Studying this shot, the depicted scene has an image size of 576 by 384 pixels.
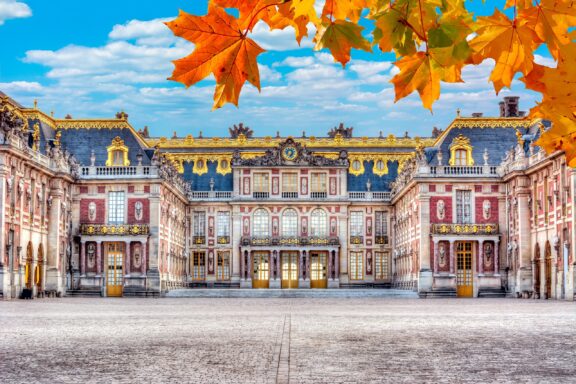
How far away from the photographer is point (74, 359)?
11.6 meters

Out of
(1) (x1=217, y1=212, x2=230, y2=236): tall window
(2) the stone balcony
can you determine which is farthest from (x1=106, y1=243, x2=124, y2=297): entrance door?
(1) (x1=217, y1=212, x2=230, y2=236): tall window

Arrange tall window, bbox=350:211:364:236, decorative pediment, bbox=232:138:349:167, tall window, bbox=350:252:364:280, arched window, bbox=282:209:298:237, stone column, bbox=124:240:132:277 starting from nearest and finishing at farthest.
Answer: stone column, bbox=124:240:132:277 < decorative pediment, bbox=232:138:349:167 < arched window, bbox=282:209:298:237 < tall window, bbox=350:252:364:280 < tall window, bbox=350:211:364:236

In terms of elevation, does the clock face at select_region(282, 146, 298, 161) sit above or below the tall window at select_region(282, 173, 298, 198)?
above

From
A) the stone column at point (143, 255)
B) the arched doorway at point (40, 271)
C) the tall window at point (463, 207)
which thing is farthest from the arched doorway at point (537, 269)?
the arched doorway at point (40, 271)

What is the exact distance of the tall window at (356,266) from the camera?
64.2 metres

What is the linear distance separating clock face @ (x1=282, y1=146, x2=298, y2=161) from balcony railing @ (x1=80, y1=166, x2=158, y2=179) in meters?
14.3

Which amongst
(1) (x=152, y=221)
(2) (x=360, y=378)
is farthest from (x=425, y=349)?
(1) (x=152, y=221)

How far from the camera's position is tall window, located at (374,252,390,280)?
64.2m

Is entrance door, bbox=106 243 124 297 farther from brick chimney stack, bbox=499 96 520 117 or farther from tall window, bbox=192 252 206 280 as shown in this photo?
brick chimney stack, bbox=499 96 520 117

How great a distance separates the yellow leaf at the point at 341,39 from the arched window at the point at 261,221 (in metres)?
61.8

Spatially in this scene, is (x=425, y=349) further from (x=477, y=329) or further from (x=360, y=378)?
(x=477, y=329)

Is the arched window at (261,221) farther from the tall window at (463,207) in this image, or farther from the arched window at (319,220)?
the tall window at (463,207)

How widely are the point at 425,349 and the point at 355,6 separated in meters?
11.7

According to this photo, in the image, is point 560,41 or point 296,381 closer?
point 560,41
